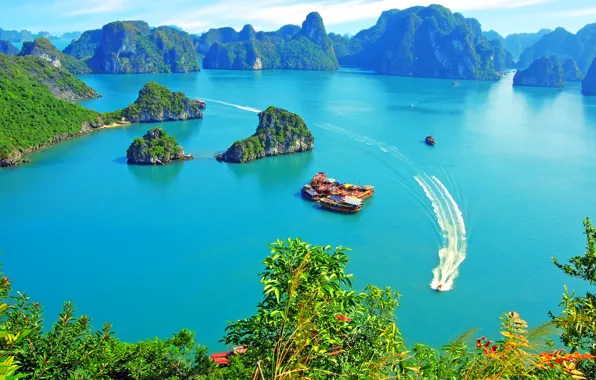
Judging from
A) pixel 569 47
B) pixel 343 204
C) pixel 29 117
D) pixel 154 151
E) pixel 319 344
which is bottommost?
pixel 343 204

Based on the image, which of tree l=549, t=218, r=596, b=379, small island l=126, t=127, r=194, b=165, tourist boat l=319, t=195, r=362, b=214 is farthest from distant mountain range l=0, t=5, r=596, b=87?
tree l=549, t=218, r=596, b=379

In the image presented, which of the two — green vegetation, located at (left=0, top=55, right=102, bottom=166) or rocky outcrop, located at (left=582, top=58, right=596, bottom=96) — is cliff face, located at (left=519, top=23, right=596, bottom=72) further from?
green vegetation, located at (left=0, top=55, right=102, bottom=166)

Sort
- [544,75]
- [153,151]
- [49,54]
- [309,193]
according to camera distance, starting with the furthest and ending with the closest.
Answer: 1. [544,75]
2. [49,54]
3. [153,151]
4. [309,193]

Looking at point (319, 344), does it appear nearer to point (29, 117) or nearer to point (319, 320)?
point (319, 320)

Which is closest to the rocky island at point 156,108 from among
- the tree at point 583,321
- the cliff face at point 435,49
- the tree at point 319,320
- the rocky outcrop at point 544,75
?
the tree at point 319,320

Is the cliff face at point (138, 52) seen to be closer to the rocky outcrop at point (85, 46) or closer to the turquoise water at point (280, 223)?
the rocky outcrop at point (85, 46)

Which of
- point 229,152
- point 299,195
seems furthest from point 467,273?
point 229,152

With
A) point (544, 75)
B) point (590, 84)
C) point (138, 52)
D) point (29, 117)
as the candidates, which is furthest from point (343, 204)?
point (138, 52)
